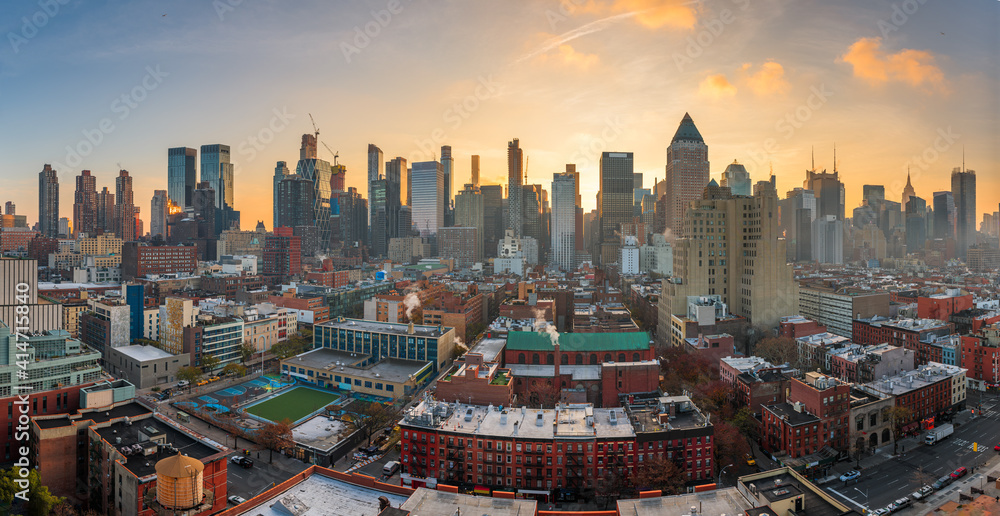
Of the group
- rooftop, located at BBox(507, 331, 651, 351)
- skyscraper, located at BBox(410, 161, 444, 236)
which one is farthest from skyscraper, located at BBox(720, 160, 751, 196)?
rooftop, located at BBox(507, 331, 651, 351)

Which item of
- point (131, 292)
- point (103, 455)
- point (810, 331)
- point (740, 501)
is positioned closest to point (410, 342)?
point (103, 455)

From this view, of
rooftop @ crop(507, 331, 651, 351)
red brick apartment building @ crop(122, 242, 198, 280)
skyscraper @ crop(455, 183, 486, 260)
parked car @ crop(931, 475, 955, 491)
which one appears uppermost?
skyscraper @ crop(455, 183, 486, 260)

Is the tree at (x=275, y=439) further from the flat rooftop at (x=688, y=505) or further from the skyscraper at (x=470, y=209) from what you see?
the skyscraper at (x=470, y=209)

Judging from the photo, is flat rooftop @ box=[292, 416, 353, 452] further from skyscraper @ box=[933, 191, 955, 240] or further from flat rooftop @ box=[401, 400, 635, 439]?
skyscraper @ box=[933, 191, 955, 240]

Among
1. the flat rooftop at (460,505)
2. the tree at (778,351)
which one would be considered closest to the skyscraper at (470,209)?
the tree at (778,351)

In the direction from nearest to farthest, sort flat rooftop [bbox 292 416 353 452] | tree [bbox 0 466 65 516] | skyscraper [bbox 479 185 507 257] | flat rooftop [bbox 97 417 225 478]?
tree [bbox 0 466 65 516] → flat rooftop [bbox 97 417 225 478] → flat rooftop [bbox 292 416 353 452] → skyscraper [bbox 479 185 507 257]

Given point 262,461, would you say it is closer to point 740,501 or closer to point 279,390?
point 279,390

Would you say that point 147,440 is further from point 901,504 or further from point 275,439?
point 901,504
